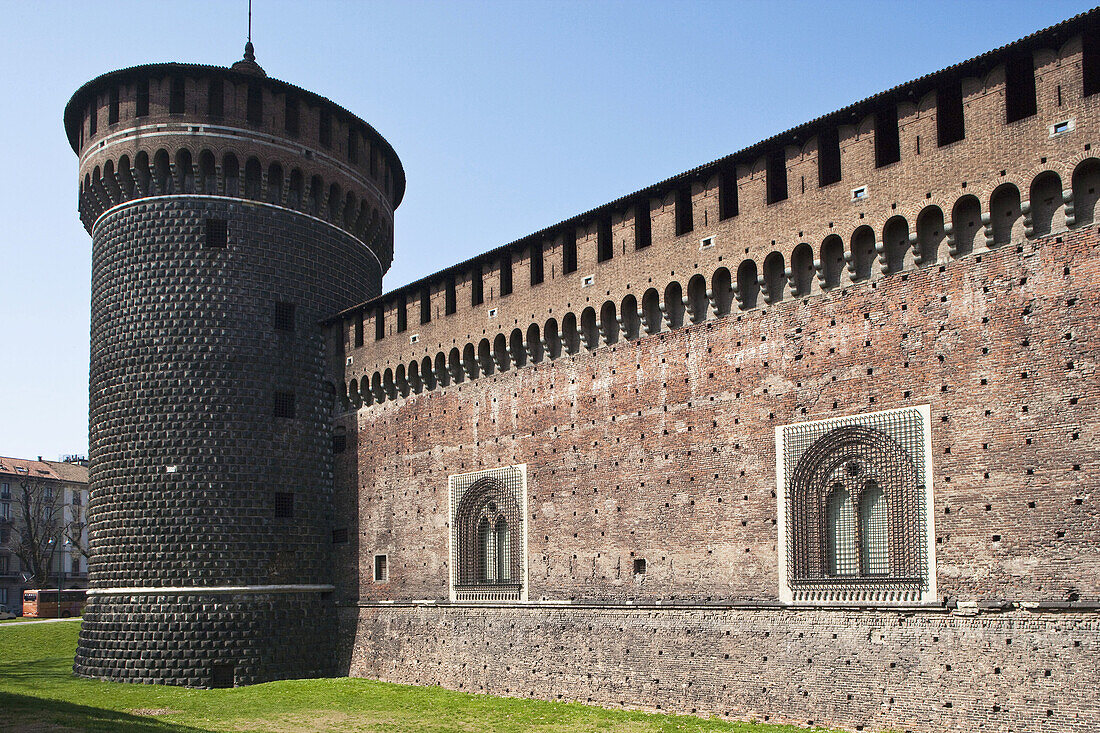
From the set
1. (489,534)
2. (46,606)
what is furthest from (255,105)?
(46,606)

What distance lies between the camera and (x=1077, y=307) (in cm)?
1248

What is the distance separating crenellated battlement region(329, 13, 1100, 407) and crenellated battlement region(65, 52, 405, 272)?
5.25 m

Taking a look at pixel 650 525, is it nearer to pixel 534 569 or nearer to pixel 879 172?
pixel 534 569

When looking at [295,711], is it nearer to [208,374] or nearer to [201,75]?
[208,374]

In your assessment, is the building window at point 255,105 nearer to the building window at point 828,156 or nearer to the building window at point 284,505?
the building window at point 284,505

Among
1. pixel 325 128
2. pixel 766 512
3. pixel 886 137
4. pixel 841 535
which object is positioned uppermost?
pixel 325 128

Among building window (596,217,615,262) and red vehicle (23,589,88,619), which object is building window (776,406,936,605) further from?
red vehicle (23,589,88,619)

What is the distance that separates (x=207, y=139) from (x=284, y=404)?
643 centimetres

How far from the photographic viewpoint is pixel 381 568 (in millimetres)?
22656

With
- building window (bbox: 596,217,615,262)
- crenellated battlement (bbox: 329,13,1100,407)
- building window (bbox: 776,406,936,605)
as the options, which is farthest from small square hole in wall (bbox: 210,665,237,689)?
building window (bbox: 776,406,936,605)

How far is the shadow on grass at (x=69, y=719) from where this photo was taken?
14.2m

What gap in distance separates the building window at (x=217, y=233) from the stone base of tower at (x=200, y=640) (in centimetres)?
800

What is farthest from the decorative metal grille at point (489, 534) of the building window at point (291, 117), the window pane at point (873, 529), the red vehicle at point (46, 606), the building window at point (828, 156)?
the red vehicle at point (46, 606)

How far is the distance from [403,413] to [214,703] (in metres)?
7.17
